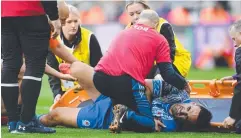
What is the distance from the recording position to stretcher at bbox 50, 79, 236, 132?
27.9 ft

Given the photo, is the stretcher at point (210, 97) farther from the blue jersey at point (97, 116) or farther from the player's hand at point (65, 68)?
the blue jersey at point (97, 116)

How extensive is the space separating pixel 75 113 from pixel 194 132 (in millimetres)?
1144

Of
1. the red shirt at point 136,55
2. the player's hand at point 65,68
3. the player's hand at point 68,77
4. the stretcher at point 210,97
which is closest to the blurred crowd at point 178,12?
the player's hand at point 65,68

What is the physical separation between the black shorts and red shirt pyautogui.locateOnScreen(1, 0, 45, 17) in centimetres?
90

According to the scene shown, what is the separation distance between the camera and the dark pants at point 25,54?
7.71 m

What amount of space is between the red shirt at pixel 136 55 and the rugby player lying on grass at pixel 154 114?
251 millimetres

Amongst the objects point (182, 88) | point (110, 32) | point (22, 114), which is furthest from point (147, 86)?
point (110, 32)

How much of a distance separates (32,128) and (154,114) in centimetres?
115

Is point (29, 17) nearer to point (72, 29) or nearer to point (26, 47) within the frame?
point (26, 47)

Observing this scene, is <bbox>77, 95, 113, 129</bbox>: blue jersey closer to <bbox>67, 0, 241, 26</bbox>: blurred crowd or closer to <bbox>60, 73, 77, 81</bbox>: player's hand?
<bbox>60, 73, 77, 81</bbox>: player's hand

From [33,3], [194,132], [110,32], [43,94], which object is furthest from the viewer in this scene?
[110,32]

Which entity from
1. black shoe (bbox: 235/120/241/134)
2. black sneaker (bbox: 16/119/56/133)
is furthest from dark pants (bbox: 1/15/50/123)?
black shoe (bbox: 235/120/241/134)

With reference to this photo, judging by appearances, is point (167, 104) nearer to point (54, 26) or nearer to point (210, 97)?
point (210, 97)

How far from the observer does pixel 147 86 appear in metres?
8.24
